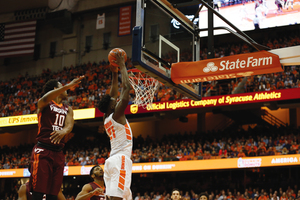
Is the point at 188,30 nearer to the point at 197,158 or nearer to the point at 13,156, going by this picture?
the point at 197,158

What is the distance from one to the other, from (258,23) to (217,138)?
6.74 metres

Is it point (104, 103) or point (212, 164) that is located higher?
point (104, 103)

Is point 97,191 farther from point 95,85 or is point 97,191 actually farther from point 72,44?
point 72,44

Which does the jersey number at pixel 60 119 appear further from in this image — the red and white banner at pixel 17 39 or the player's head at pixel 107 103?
the red and white banner at pixel 17 39

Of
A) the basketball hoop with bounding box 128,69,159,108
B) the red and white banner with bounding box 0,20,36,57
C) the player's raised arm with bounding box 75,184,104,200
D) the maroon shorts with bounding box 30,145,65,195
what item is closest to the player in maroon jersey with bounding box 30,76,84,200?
the maroon shorts with bounding box 30,145,65,195

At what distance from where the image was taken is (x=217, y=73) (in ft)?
21.6

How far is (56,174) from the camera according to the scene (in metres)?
4.29

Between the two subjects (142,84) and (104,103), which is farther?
(142,84)

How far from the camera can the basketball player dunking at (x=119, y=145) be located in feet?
14.9

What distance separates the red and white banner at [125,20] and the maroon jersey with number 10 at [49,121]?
890 inches

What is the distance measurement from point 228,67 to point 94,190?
120 inches

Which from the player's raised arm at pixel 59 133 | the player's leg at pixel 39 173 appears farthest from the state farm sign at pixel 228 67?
the player's leg at pixel 39 173

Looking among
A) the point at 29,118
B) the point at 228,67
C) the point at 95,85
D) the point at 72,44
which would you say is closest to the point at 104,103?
the point at 228,67

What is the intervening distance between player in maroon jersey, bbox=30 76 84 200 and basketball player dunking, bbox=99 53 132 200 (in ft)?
1.68
